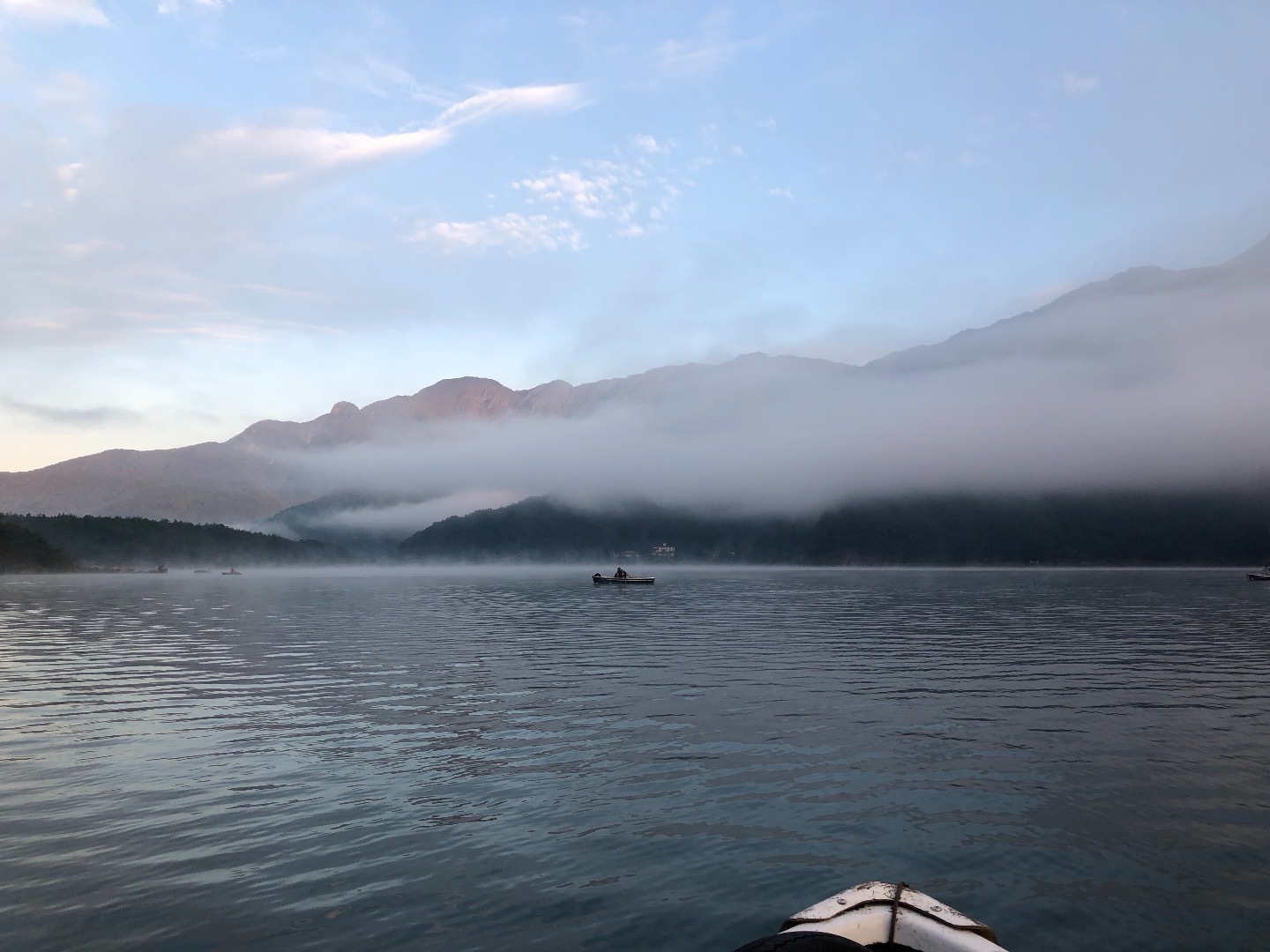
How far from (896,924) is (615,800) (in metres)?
11.0

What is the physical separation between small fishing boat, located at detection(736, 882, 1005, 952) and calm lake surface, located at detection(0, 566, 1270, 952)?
3.03m

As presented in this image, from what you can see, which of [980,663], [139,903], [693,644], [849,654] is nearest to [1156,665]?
[980,663]

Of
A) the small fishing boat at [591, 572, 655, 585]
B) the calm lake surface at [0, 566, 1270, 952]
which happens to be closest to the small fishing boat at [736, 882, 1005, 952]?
the calm lake surface at [0, 566, 1270, 952]

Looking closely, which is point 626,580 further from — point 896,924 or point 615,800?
point 896,924

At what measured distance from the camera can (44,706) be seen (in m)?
33.8

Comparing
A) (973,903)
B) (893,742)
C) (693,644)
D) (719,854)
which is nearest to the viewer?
(973,903)

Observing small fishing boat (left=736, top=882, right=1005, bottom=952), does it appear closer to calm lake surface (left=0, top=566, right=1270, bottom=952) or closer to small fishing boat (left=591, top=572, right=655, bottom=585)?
calm lake surface (left=0, top=566, right=1270, bottom=952)

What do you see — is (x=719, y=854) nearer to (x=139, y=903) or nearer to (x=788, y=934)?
(x=788, y=934)

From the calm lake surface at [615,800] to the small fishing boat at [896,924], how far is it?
3034mm

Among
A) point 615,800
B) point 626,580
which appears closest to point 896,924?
point 615,800

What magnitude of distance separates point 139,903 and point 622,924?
337 inches

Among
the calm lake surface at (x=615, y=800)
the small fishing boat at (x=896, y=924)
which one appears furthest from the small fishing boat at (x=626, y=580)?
the small fishing boat at (x=896, y=924)

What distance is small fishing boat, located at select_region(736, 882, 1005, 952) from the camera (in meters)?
9.95

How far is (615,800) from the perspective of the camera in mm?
20312
